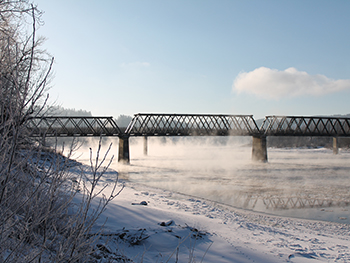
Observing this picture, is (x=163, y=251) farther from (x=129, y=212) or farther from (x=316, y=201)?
(x=316, y=201)

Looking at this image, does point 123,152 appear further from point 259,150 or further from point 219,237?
point 219,237

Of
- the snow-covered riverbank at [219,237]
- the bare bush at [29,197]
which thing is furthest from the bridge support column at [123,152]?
the bare bush at [29,197]

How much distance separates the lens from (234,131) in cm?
4825

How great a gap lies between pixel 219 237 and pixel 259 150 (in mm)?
41337

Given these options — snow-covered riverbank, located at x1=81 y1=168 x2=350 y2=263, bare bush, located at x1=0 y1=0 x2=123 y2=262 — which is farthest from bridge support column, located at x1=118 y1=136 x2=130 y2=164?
bare bush, located at x1=0 y1=0 x2=123 y2=262

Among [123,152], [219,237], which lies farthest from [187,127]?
[219,237]

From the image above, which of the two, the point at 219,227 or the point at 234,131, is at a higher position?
the point at 234,131

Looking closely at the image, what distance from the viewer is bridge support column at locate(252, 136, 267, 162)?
44.9 m

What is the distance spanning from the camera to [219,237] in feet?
24.0

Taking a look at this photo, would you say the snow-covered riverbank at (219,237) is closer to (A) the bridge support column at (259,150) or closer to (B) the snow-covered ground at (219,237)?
(B) the snow-covered ground at (219,237)

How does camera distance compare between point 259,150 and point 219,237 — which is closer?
point 219,237

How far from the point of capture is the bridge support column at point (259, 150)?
44.9m

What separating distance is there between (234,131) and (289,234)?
132ft

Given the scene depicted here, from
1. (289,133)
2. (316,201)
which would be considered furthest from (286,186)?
(289,133)
